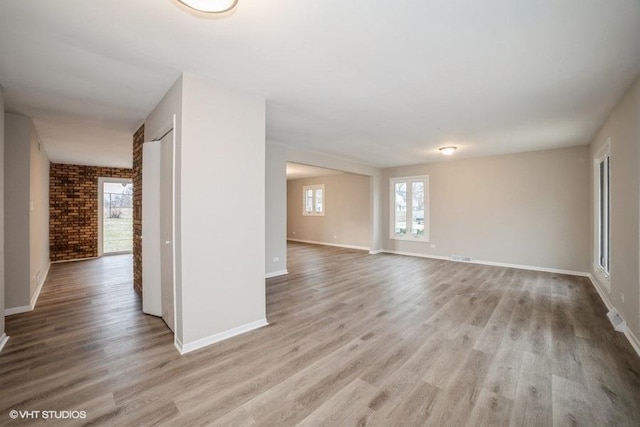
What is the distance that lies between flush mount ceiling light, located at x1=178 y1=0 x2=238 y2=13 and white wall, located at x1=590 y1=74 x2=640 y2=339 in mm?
3602

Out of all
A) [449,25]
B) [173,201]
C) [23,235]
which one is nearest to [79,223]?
[23,235]

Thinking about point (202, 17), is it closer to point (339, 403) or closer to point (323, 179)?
point (339, 403)

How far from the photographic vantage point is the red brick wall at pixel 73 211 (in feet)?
23.1

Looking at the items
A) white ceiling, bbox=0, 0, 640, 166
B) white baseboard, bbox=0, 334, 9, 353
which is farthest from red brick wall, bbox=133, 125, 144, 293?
white baseboard, bbox=0, 334, 9, 353

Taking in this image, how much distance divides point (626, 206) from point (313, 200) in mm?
8580

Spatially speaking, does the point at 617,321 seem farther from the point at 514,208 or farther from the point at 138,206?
the point at 138,206

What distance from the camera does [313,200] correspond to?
35.4ft

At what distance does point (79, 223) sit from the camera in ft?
24.2

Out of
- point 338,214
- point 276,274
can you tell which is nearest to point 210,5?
point 276,274

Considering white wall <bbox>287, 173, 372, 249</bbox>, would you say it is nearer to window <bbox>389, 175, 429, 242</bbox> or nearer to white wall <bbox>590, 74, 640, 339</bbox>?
window <bbox>389, 175, 429, 242</bbox>

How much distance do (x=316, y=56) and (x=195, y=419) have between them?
2741mm

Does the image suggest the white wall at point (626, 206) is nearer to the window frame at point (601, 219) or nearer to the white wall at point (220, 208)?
the window frame at point (601, 219)

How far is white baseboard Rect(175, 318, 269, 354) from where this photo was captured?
2557 mm

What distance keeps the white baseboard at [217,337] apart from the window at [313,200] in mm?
7462
